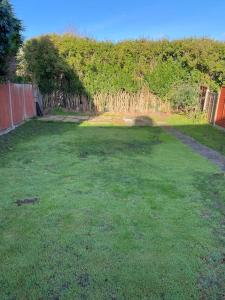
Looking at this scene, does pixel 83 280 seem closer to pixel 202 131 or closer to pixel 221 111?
pixel 202 131

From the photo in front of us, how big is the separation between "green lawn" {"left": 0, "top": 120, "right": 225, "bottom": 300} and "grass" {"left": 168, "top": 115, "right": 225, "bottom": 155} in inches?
97.4

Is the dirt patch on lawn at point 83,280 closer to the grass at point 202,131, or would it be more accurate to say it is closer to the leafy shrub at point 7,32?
the grass at point 202,131

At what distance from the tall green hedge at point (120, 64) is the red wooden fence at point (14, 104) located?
8.25 feet

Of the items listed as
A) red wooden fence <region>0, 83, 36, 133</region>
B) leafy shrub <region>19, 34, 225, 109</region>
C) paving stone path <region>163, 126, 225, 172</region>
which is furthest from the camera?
leafy shrub <region>19, 34, 225, 109</region>

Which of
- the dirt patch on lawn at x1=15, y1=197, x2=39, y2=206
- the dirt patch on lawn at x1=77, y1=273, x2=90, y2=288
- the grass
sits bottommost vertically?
the grass

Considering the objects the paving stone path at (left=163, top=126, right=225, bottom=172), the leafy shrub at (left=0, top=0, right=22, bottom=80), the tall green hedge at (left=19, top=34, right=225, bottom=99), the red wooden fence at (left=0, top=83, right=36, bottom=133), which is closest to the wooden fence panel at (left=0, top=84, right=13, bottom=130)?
the red wooden fence at (left=0, top=83, right=36, bottom=133)

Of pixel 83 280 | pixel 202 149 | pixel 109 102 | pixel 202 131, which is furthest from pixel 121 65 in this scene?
pixel 83 280

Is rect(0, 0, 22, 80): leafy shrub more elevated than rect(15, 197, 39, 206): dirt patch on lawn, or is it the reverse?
rect(0, 0, 22, 80): leafy shrub

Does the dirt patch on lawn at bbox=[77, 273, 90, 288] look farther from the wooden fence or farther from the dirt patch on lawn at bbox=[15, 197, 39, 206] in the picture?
the wooden fence

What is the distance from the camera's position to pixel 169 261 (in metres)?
2.56

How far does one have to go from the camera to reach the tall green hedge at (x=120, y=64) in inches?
594

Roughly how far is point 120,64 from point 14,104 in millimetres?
7183

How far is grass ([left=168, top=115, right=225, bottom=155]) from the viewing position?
8.55 m

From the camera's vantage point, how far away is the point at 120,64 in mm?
15844
